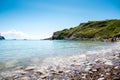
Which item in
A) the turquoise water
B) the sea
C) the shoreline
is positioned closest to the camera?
the shoreline

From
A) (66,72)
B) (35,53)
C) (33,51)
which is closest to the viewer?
(66,72)

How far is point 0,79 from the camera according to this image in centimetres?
984

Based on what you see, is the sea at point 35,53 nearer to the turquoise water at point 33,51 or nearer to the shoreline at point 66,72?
the turquoise water at point 33,51

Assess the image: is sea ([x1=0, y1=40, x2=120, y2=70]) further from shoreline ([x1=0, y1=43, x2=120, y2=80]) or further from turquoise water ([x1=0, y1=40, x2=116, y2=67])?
shoreline ([x1=0, y1=43, x2=120, y2=80])

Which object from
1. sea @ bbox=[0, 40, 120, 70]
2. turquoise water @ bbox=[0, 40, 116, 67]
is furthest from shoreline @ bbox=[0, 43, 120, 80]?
turquoise water @ bbox=[0, 40, 116, 67]

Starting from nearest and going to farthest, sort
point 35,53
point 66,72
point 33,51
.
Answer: point 66,72, point 35,53, point 33,51

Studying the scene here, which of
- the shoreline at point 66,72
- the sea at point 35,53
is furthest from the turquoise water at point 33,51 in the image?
the shoreline at point 66,72

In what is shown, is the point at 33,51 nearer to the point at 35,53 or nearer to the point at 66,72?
the point at 35,53

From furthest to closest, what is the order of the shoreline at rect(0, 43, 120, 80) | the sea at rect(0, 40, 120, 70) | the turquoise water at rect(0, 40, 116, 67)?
the turquoise water at rect(0, 40, 116, 67), the sea at rect(0, 40, 120, 70), the shoreline at rect(0, 43, 120, 80)

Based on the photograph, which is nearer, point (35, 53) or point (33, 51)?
point (35, 53)

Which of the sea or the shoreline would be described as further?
the sea

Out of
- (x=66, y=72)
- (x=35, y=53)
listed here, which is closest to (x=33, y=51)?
(x=35, y=53)

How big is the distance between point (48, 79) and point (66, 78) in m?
1.13

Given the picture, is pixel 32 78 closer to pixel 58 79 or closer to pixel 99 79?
pixel 58 79
